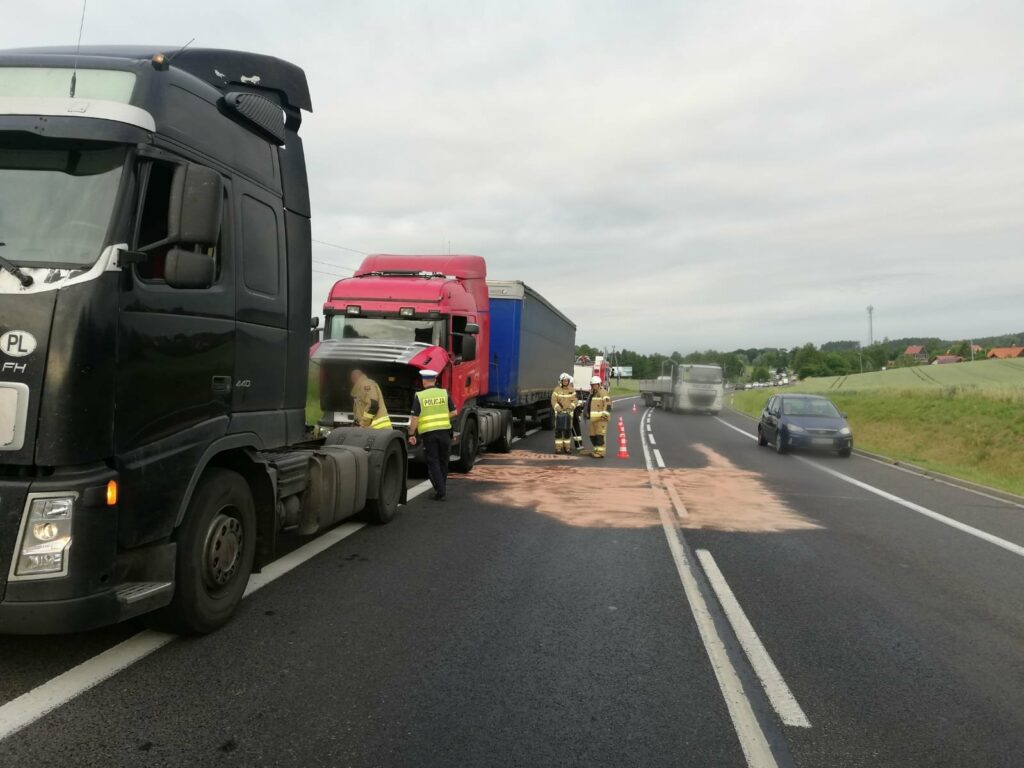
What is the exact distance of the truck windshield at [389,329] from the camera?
438 inches

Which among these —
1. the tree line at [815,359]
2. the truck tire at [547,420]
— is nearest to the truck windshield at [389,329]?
the truck tire at [547,420]

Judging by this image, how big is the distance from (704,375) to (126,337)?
3924cm

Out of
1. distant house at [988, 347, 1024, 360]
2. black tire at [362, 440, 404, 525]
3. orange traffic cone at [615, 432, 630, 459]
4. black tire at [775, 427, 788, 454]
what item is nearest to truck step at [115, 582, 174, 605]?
black tire at [362, 440, 404, 525]

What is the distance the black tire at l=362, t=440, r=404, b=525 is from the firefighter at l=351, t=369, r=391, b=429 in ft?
3.06

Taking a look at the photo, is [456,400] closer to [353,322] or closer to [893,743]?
[353,322]

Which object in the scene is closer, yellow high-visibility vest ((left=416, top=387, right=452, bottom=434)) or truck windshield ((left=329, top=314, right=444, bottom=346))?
yellow high-visibility vest ((left=416, top=387, right=452, bottom=434))

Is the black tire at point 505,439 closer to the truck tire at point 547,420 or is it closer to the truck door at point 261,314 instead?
the truck tire at point 547,420

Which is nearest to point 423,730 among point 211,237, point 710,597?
point 211,237

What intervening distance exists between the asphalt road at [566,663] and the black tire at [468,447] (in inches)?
179

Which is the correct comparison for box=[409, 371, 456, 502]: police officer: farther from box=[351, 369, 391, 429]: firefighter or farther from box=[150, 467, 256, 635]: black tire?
box=[150, 467, 256, 635]: black tire

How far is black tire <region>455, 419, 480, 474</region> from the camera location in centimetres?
1239

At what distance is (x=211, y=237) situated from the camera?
139 inches

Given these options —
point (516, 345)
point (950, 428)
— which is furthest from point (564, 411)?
point (950, 428)

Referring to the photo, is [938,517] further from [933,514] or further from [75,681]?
[75,681]
